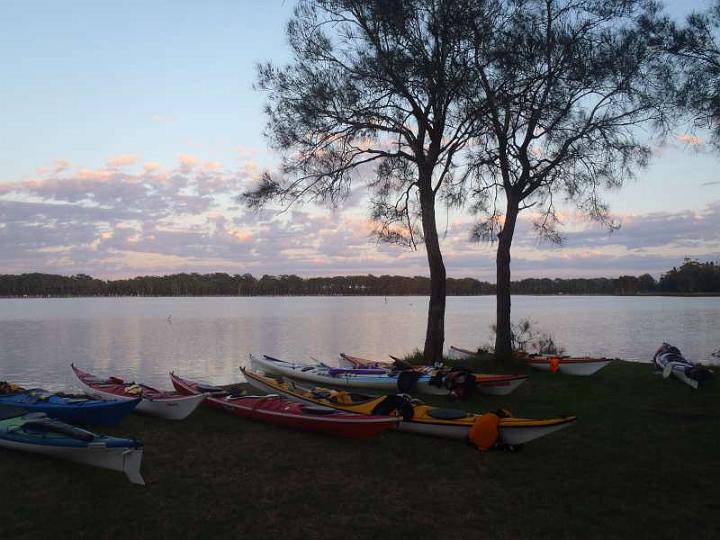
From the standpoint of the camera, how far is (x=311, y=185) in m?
13.4

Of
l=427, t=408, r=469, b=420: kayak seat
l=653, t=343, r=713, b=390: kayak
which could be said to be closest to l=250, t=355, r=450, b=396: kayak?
l=427, t=408, r=469, b=420: kayak seat

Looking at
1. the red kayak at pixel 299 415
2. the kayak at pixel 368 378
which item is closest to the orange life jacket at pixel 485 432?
the red kayak at pixel 299 415

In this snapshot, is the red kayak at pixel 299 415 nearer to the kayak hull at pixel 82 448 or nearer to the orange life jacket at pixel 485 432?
the orange life jacket at pixel 485 432

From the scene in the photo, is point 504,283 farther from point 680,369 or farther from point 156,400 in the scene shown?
point 156,400

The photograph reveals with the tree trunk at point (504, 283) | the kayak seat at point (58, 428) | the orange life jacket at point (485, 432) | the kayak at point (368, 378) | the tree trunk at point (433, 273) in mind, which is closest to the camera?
the kayak seat at point (58, 428)

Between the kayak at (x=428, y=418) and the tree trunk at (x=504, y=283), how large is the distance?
565 cm

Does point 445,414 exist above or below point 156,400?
above

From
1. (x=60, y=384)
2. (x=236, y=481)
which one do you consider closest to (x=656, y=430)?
(x=236, y=481)

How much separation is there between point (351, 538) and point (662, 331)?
3389 cm

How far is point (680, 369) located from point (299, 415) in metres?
8.02

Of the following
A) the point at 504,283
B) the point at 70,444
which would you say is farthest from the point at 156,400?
the point at 504,283

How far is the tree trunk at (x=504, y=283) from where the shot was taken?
1355 centimetres

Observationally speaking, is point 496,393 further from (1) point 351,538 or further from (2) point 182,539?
(2) point 182,539

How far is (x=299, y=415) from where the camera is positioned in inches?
321
